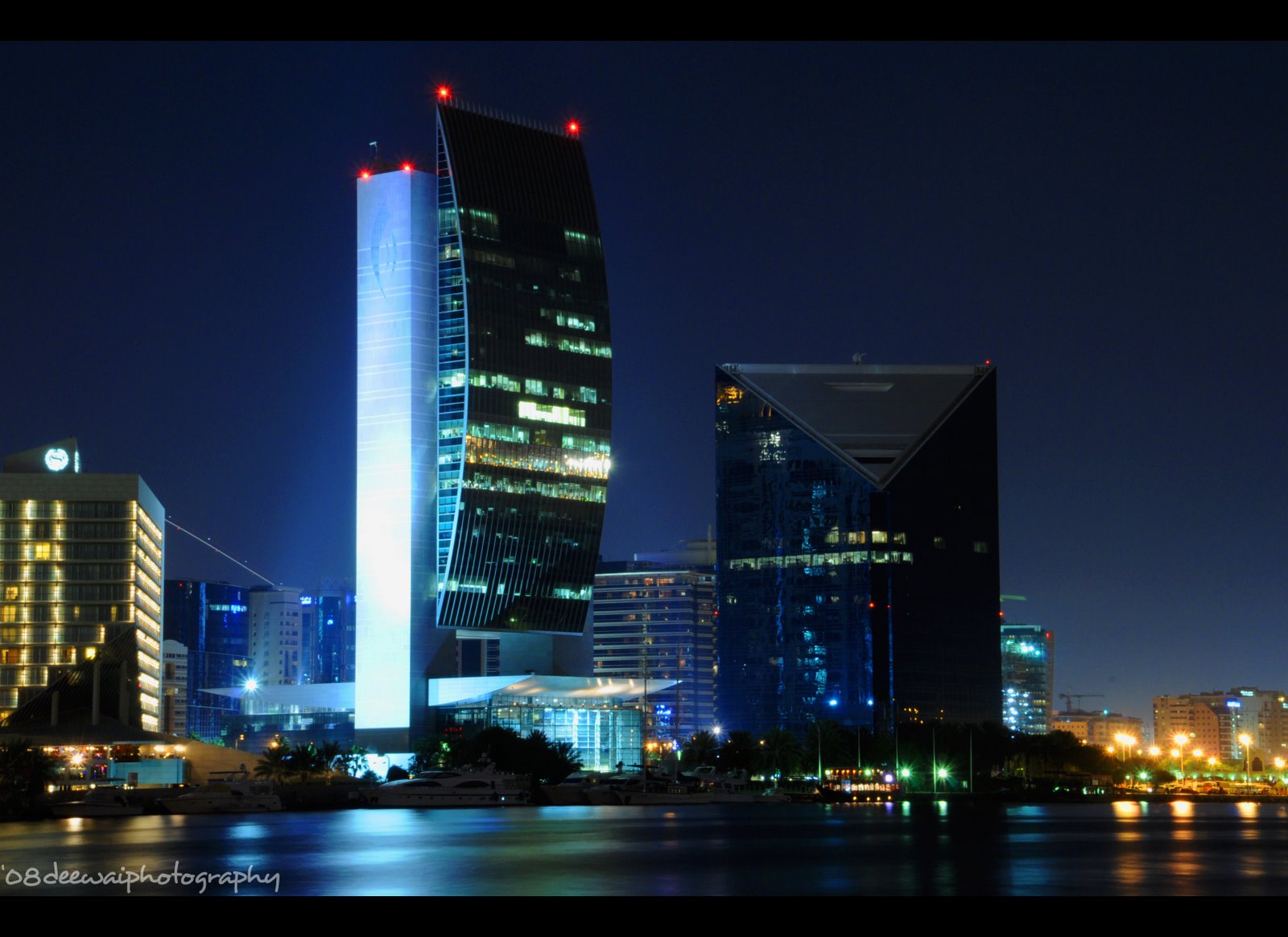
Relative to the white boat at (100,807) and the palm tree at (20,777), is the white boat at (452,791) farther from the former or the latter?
the palm tree at (20,777)

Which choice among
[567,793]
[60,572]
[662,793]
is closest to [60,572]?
[60,572]

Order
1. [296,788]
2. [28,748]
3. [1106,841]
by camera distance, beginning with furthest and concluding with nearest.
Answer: [296,788] → [28,748] → [1106,841]

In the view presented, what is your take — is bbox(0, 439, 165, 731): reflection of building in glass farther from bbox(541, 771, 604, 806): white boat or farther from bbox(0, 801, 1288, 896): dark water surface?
bbox(0, 801, 1288, 896): dark water surface

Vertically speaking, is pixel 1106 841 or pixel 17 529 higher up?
pixel 17 529

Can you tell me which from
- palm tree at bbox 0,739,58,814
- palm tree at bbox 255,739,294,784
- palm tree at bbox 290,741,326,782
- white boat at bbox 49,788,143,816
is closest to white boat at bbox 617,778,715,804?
palm tree at bbox 290,741,326,782

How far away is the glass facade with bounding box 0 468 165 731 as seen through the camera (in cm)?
19338

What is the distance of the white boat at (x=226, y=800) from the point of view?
493 feet

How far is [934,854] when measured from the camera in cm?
8744
